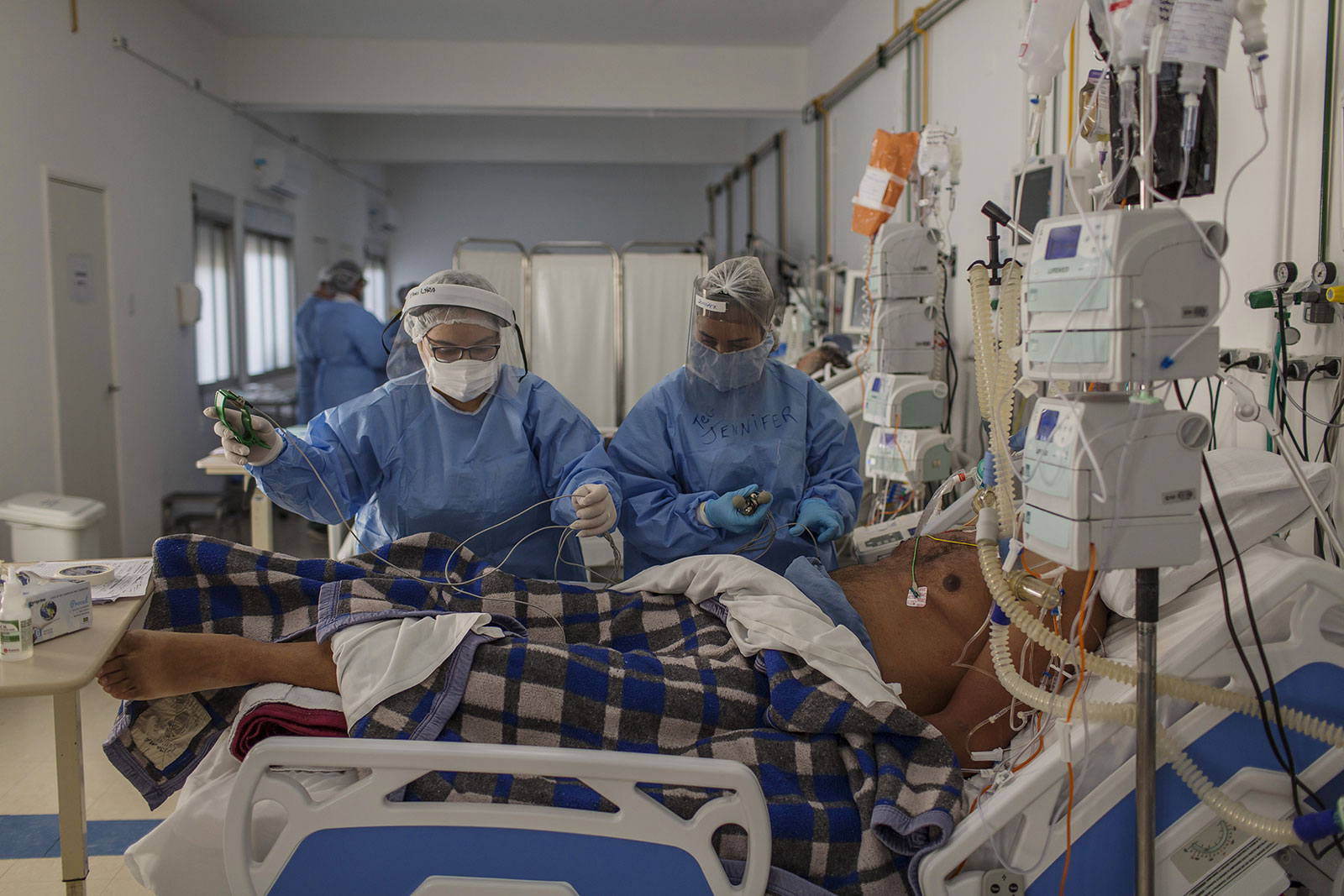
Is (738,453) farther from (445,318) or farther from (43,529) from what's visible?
(43,529)

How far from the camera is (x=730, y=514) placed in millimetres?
1979

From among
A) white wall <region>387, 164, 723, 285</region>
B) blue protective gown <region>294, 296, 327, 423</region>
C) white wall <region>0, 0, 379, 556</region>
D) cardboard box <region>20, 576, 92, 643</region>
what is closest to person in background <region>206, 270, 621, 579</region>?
cardboard box <region>20, 576, 92, 643</region>

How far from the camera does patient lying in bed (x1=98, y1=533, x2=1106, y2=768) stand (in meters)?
1.47

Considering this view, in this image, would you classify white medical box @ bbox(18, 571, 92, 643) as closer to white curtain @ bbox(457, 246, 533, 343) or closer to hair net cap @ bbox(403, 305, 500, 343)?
hair net cap @ bbox(403, 305, 500, 343)

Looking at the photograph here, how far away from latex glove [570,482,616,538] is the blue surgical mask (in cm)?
47

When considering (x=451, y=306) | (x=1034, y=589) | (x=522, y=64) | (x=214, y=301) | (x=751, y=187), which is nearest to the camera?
(x=1034, y=589)

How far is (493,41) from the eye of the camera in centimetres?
618

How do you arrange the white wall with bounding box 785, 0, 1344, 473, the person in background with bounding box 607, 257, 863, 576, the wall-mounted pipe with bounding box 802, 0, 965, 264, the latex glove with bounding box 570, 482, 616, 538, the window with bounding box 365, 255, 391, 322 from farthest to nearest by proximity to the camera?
1. the window with bounding box 365, 255, 391, 322
2. the wall-mounted pipe with bounding box 802, 0, 965, 264
3. the person in background with bounding box 607, 257, 863, 576
4. the white wall with bounding box 785, 0, 1344, 473
5. the latex glove with bounding box 570, 482, 616, 538

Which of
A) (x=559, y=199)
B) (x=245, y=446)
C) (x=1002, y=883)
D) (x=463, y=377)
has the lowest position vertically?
(x=1002, y=883)

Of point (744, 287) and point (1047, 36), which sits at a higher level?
point (1047, 36)

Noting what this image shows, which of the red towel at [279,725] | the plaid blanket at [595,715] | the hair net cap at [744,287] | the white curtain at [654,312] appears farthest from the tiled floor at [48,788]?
the white curtain at [654,312]

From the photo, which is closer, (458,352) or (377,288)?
(458,352)

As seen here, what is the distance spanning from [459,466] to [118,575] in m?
0.69

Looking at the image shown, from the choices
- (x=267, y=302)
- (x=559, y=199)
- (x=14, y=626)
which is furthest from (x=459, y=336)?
(x=559, y=199)
